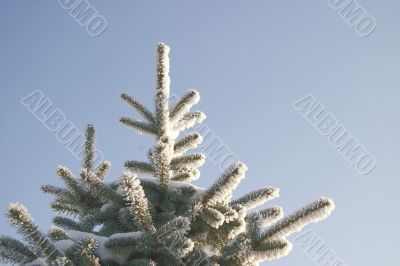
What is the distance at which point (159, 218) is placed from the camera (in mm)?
4234

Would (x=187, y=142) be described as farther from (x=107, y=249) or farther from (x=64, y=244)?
(x=64, y=244)

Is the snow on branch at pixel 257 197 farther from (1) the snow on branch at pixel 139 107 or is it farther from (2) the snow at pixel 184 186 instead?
(1) the snow on branch at pixel 139 107

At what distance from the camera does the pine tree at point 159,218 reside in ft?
10.7

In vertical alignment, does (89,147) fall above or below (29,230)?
above

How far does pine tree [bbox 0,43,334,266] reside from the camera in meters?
3.26

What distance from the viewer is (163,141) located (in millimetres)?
4242

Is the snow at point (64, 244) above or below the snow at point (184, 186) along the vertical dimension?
below

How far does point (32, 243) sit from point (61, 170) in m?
1.53

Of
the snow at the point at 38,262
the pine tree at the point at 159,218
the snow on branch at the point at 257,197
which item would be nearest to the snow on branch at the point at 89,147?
the pine tree at the point at 159,218

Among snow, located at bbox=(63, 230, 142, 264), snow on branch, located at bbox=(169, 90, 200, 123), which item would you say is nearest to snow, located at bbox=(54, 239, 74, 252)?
snow, located at bbox=(63, 230, 142, 264)

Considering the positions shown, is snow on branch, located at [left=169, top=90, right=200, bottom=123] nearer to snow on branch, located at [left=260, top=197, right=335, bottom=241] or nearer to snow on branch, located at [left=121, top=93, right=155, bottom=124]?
snow on branch, located at [left=121, top=93, right=155, bottom=124]

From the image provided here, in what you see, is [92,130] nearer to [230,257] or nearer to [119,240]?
[119,240]

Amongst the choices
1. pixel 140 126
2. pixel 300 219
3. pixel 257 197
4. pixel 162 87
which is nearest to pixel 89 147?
pixel 140 126

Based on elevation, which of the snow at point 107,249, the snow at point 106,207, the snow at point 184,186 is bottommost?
the snow at point 107,249
